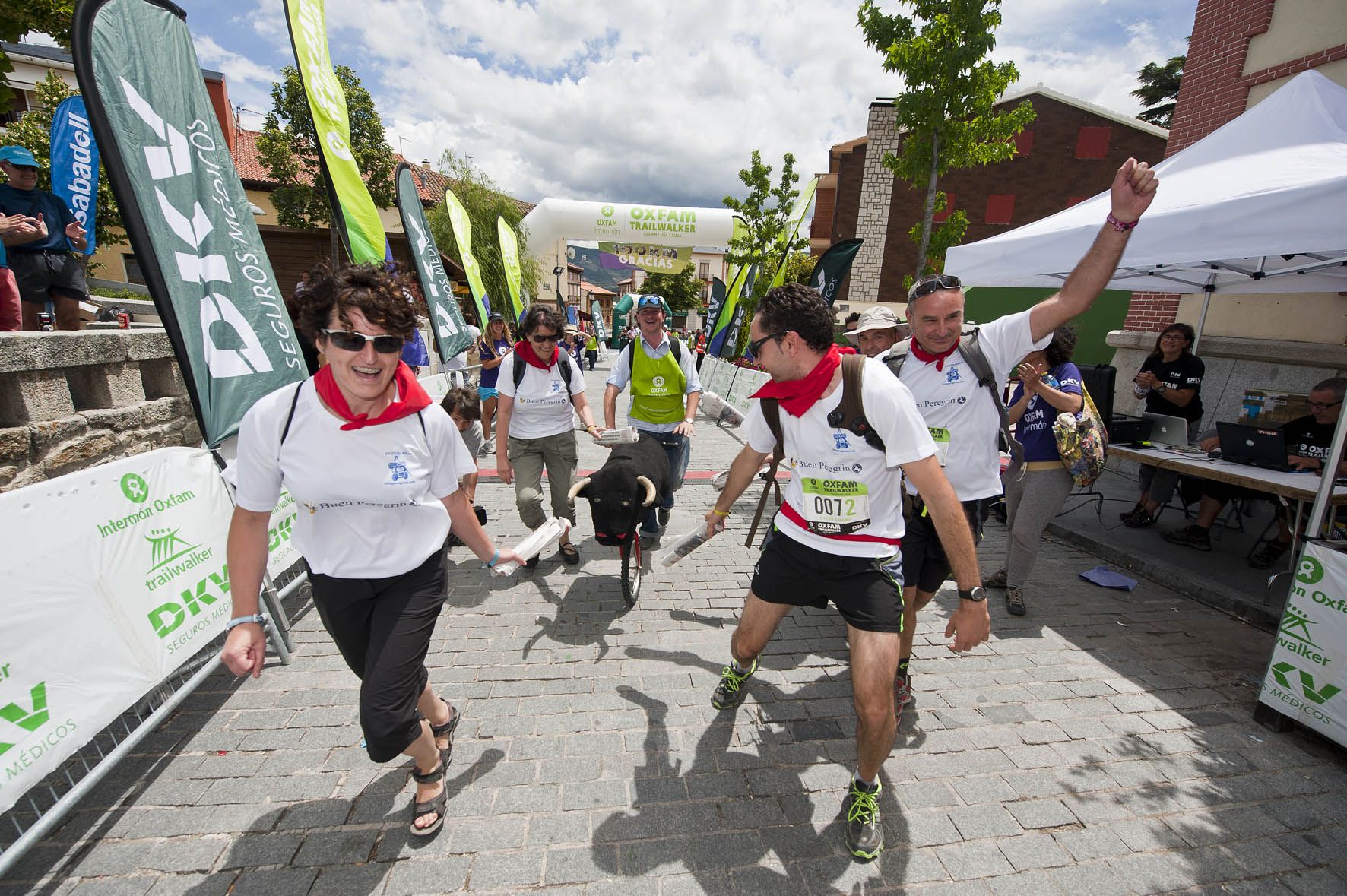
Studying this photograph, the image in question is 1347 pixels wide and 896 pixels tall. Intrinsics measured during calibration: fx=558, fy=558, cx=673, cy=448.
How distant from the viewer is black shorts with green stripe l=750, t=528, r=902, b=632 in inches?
90.0

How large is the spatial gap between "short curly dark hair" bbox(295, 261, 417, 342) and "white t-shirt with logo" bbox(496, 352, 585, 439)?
2402 mm

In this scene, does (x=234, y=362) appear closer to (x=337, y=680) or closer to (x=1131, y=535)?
(x=337, y=680)

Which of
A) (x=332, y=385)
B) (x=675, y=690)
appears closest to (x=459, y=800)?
(x=675, y=690)

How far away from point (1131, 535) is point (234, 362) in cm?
827

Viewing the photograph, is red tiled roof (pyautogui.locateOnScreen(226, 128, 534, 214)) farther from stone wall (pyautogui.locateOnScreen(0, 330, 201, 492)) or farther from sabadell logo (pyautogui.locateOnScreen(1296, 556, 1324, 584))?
sabadell logo (pyautogui.locateOnScreen(1296, 556, 1324, 584))

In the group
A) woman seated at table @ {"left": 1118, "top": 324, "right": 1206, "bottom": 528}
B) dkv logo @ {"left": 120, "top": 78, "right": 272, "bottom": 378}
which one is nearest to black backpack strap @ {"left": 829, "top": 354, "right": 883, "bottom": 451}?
dkv logo @ {"left": 120, "top": 78, "right": 272, "bottom": 378}

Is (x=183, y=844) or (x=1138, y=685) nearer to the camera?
(x=183, y=844)

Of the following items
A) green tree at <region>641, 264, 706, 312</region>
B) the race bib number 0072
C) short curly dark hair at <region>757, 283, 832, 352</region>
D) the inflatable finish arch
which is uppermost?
green tree at <region>641, 264, 706, 312</region>

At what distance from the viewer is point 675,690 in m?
3.28

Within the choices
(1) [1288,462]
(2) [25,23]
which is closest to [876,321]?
(1) [1288,462]

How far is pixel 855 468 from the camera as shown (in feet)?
7.57

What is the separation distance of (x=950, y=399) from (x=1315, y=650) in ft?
7.54

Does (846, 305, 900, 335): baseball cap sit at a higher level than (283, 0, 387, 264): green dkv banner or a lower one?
lower

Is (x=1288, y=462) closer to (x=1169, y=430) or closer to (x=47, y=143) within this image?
(x=1169, y=430)
